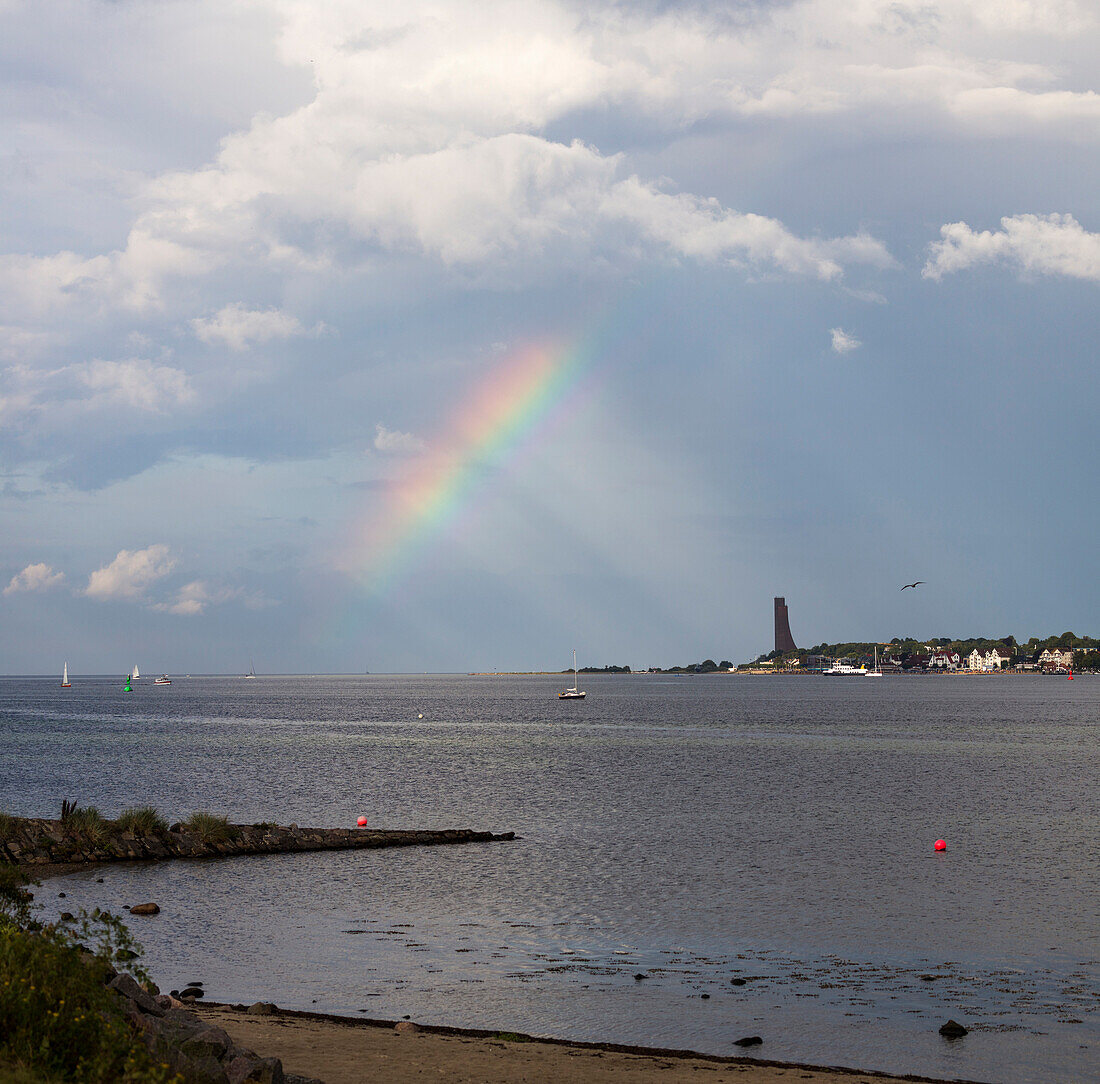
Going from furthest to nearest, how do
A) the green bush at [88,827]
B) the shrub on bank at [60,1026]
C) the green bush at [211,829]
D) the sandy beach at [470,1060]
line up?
the green bush at [211,829], the green bush at [88,827], the sandy beach at [470,1060], the shrub on bank at [60,1026]

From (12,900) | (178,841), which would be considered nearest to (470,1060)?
(12,900)

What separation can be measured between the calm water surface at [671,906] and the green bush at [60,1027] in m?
9.36

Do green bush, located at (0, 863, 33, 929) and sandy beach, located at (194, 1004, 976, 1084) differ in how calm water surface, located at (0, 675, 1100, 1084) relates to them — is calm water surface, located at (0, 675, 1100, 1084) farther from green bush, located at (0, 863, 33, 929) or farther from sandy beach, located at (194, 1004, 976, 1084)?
green bush, located at (0, 863, 33, 929)

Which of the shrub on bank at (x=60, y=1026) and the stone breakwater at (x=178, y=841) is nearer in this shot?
the shrub on bank at (x=60, y=1026)

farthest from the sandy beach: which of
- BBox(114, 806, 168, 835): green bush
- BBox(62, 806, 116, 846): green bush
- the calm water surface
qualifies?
BBox(114, 806, 168, 835): green bush

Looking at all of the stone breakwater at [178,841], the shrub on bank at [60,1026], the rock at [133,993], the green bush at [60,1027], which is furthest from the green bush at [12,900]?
the stone breakwater at [178,841]

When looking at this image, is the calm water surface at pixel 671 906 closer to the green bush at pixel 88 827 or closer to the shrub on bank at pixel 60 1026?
the green bush at pixel 88 827

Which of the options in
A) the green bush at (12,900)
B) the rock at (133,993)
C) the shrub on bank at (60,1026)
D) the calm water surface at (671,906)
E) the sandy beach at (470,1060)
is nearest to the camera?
the shrub on bank at (60,1026)

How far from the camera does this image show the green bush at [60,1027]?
39.6 feet

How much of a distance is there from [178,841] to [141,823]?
1.69 m

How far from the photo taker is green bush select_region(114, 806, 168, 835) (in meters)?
43.9

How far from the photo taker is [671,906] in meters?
33.6

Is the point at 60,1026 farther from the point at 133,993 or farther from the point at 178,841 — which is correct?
the point at 178,841

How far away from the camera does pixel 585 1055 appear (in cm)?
1903
